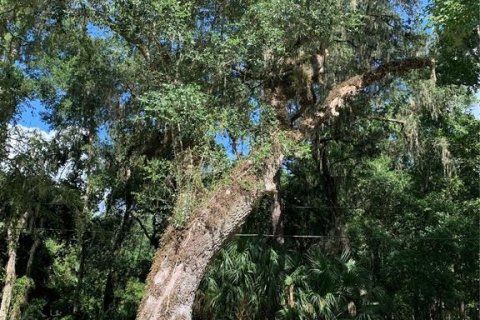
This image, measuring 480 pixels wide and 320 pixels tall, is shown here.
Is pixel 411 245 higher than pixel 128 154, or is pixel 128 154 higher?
pixel 128 154

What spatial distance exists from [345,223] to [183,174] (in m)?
8.48

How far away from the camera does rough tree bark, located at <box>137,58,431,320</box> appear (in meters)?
6.70

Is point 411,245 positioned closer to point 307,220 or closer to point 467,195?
point 467,195

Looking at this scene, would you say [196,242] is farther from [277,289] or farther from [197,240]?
[277,289]

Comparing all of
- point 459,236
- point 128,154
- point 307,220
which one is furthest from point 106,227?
point 459,236

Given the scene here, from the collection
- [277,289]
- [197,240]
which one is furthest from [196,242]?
[277,289]

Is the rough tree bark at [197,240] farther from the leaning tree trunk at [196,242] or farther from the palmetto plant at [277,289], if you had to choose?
the palmetto plant at [277,289]

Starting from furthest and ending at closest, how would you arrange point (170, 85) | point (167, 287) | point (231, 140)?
point (231, 140) < point (170, 85) < point (167, 287)

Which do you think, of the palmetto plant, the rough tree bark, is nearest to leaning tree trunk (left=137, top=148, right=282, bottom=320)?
the rough tree bark

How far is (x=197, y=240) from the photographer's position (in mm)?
7008

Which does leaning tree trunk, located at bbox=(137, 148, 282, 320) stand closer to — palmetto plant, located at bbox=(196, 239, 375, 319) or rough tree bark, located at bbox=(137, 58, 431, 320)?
rough tree bark, located at bbox=(137, 58, 431, 320)

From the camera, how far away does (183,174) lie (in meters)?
7.55

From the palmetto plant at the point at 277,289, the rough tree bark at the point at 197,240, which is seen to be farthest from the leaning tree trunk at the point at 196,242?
the palmetto plant at the point at 277,289

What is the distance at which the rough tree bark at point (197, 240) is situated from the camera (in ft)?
22.0
